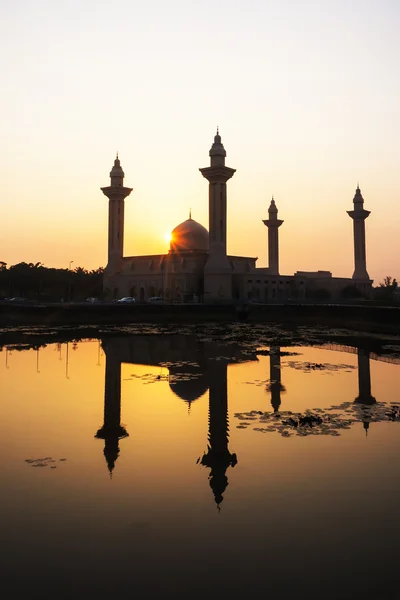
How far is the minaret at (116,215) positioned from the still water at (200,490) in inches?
2492

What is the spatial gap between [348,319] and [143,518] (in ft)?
116

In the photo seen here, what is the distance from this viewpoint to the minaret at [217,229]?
214ft

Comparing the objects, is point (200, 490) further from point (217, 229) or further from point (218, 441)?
point (217, 229)

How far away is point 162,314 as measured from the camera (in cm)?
4831

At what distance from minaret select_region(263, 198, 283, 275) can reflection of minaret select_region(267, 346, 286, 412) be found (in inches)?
2327

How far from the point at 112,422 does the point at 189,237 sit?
65.7 m

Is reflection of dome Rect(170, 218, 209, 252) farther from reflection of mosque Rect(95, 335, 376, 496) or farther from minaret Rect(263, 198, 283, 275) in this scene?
reflection of mosque Rect(95, 335, 376, 496)

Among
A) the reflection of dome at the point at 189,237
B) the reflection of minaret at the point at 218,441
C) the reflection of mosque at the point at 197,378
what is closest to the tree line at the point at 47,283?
the reflection of dome at the point at 189,237

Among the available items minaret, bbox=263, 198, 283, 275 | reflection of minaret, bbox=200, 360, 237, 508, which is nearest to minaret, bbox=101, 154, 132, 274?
minaret, bbox=263, 198, 283, 275

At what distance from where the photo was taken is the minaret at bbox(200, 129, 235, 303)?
214 ft

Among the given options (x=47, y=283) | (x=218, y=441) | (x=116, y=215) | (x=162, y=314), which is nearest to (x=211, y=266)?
(x=162, y=314)

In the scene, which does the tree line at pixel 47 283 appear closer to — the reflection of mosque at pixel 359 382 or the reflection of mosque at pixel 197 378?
the reflection of mosque at pixel 197 378

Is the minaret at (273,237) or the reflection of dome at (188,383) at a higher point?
the minaret at (273,237)

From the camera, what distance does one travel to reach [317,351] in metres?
25.1
